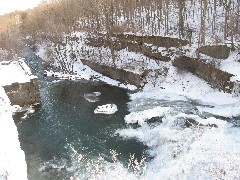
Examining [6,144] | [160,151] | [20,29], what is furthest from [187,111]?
[20,29]

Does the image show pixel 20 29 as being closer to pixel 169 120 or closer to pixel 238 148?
pixel 169 120

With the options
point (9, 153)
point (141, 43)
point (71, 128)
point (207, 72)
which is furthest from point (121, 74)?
point (9, 153)

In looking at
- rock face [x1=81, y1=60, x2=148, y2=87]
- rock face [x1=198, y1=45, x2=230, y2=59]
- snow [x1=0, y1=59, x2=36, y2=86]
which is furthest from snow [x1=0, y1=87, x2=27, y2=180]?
rock face [x1=198, y1=45, x2=230, y2=59]

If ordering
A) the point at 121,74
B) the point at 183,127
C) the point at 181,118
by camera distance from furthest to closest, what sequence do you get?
the point at 121,74, the point at 181,118, the point at 183,127

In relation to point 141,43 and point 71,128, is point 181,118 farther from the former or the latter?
point 141,43

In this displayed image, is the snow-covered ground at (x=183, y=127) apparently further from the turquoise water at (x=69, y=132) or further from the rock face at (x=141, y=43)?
the turquoise water at (x=69, y=132)

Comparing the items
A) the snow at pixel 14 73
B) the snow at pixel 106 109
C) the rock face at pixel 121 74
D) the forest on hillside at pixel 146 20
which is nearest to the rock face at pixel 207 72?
the forest on hillside at pixel 146 20
